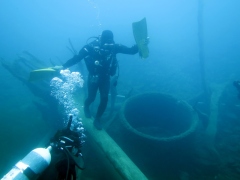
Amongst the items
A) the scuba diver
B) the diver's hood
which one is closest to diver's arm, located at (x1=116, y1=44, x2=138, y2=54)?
the scuba diver

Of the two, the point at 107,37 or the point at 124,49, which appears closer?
the point at 107,37

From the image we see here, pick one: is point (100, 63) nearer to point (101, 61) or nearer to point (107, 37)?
point (101, 61)

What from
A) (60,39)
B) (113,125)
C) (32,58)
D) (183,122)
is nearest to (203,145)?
(183,122)

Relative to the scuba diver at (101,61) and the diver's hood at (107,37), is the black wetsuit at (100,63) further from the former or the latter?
the diver's hood at (107,37)

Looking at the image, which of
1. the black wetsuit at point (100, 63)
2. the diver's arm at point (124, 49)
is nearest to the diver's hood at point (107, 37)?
the black wetsuit at point (100, 63)

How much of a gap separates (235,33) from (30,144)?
22000mm

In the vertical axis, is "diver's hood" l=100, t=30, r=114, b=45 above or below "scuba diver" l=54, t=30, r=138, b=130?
above

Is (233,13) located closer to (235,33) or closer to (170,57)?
(235,33)

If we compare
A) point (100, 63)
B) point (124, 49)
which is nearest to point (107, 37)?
point (124, 49)

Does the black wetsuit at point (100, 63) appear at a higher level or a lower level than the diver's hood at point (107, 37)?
lower

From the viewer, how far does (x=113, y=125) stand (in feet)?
21.0

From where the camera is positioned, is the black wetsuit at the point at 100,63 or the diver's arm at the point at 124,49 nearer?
the black wetsuit at the point at 100,63

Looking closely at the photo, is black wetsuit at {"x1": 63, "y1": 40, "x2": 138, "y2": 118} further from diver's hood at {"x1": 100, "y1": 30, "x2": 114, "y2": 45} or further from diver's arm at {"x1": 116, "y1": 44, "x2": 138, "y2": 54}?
diver's hood at {"x1": 100, "y1": 30, "x2": 114, "y2": 45}

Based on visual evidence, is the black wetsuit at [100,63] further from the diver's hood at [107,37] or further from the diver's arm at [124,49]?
the diver's hood at [107,37]
